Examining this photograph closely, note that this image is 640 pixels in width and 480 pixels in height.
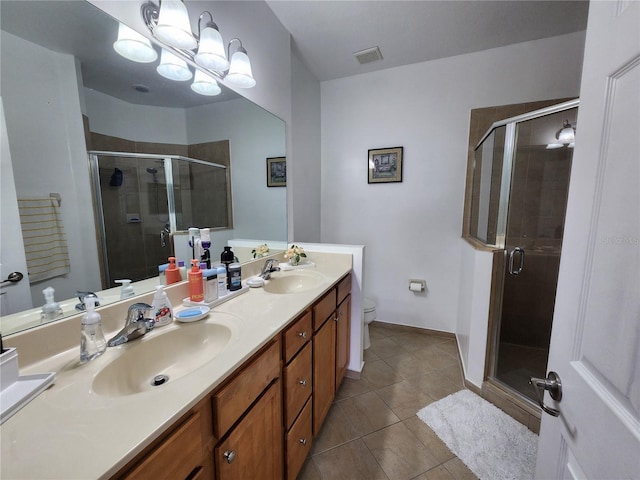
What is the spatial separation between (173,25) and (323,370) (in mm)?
1752

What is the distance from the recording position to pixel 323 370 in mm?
1449

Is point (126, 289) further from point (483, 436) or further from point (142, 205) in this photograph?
point (483, 436)

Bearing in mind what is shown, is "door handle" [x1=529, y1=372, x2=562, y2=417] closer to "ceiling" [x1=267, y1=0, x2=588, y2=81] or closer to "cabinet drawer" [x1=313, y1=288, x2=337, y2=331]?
"cabinet drawer" [x1=313, y1=288, x2=337, y2=331]

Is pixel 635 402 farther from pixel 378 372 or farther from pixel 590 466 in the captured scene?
pixel 378 372

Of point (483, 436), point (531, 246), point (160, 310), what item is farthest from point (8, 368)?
point (531, 246)

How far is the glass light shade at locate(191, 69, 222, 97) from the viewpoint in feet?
4.17

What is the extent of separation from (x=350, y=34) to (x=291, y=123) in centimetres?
80

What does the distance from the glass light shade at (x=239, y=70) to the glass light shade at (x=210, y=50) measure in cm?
12

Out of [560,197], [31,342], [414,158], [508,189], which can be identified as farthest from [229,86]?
[560,197]

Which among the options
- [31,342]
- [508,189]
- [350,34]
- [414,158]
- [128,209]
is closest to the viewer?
[31,342]

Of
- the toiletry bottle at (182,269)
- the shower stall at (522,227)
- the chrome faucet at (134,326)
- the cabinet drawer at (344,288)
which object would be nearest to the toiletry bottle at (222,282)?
the toiletry bottle at (182,269)

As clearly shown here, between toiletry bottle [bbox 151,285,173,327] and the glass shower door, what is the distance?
2.04 metres

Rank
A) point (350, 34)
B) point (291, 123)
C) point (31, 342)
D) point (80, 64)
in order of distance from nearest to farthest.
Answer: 1. point (31, 342)
2. point (80, 64)
3. point (350, 34)
4. point (291, 123)

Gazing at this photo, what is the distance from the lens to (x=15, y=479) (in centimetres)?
41
